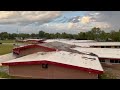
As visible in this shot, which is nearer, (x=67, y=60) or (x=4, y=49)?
(x=67, y=60)

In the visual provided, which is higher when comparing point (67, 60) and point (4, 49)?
point (67, 60)

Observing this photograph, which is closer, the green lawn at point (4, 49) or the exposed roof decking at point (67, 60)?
the exposed roof decking at point (67, 60)

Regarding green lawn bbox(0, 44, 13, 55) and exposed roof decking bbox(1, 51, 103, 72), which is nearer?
exposed roof decking bbox(1, 51, 103, 72)

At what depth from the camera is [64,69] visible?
5.82 m
